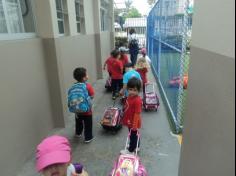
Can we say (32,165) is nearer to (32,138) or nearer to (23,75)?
(32,138)

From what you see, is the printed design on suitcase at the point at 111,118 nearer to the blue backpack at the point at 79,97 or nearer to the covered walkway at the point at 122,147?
the covered walkway at the point at 122,147

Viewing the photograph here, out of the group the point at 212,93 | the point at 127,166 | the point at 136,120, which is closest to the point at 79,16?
the point at 136,120

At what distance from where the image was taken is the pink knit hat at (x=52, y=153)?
1536 millimetres

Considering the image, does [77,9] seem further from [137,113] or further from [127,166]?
[127,166]

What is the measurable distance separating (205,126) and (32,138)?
117 inches

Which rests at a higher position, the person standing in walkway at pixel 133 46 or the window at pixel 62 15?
the window at pixel 62 15

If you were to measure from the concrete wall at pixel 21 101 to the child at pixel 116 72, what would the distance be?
7.85ft

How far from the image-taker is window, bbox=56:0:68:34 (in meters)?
5.19

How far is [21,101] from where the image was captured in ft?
10.9

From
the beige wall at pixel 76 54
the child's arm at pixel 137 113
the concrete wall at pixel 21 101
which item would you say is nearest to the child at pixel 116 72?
the beige wall at pixel 76 54

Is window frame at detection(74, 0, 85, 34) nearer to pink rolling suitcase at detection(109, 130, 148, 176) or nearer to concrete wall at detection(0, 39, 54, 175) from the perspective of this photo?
concrete wall at detection(0, 39, 54, 175)

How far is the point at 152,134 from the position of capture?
428 cm

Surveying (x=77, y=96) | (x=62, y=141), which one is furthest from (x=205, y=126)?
(x=77, y=96)

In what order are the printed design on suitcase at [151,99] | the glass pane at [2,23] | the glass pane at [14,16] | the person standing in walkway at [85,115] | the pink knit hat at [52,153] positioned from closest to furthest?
the pink knit hat at [52,153], the glass pane at [2,23], the glass pane at [14,16], the person standing in walkway at [85,115], the printed design on suitcase at [151,99]
